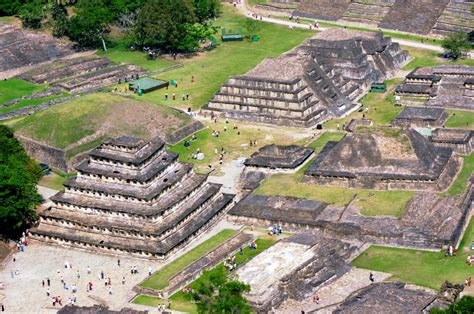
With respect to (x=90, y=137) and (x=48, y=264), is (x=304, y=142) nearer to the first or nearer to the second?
(x=90, y=137)

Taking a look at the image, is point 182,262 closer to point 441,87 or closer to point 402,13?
point 441,87

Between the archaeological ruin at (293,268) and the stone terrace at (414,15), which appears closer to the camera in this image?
the archaeological ruin at (293,268)

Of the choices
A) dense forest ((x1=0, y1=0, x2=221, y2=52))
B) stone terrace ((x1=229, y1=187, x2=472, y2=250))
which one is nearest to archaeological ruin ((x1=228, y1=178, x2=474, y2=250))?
stone terrace ((x1=229, y1=187, x2=472, y2=250))

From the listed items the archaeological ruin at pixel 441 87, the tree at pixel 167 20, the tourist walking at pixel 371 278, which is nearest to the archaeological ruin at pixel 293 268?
the tourist walking at pixel 371 278

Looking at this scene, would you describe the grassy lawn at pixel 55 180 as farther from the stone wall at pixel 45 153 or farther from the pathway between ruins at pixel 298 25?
the pathway between ruins at pixel 298 25

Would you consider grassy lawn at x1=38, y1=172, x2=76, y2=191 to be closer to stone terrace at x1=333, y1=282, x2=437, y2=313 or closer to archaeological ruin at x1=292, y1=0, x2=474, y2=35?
stone terrace at x1=333, y1=282, x2=437, y2=313

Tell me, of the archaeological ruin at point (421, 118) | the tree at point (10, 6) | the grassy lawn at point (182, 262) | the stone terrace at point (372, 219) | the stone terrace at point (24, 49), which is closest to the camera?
the grassy lawn at point (182, 262)

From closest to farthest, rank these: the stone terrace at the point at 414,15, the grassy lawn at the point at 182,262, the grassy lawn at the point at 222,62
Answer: the grassy lawn at the point at 182,262 < the grassy lawn at the point at 222,62 < the stone terrace at the point at 414,15
